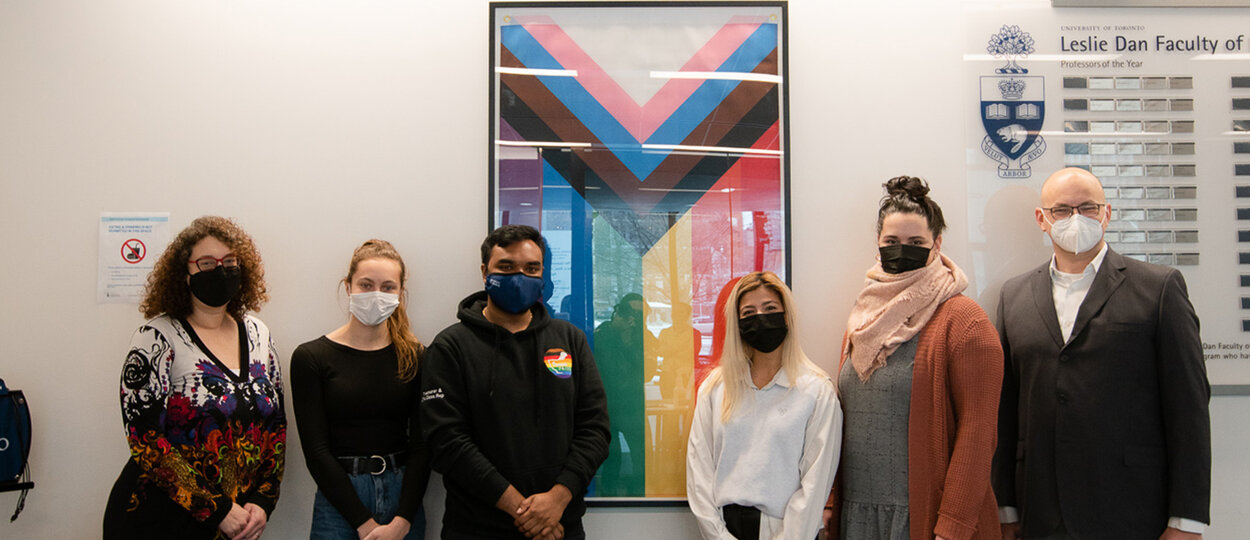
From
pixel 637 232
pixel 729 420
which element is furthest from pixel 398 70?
pixel 729 420

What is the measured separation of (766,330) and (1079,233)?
119 cm

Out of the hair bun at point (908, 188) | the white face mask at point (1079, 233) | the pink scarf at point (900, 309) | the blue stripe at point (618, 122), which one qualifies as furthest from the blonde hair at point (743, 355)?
the white face mask at point (1079, 233)

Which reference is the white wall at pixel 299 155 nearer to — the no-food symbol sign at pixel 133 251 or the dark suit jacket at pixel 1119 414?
the no-food symbol sign at pixel 133 251

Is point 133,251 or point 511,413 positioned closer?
point 511,413

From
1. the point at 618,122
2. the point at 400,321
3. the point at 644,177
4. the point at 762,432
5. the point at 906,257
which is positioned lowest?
the point at 762,432

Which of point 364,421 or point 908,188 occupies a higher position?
point 908,188

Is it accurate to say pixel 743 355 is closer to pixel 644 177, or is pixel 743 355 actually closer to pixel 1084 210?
pixel 644 177

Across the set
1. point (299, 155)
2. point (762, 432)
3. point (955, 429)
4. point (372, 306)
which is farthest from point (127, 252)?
point (955, 429)

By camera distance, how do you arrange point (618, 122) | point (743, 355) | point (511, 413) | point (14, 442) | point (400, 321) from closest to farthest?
point (511, 413) → point (743, 355) → point (400, 321) → point (14, 442) → point (618, 122)

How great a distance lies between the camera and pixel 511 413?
93.4 inches

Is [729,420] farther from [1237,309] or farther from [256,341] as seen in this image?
[1237,309]

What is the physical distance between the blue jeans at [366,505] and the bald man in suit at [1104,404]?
222cm

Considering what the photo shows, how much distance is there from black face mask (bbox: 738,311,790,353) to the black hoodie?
59cm

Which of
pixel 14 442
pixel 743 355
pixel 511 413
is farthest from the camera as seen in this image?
pixel 14 442
